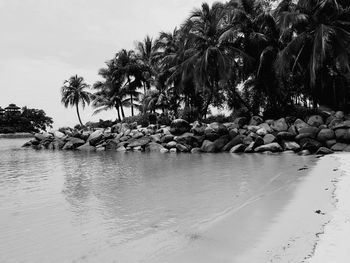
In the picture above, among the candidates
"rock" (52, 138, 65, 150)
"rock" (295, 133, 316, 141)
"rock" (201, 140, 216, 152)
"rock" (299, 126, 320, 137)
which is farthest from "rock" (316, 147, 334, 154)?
"rock" (52, 138, 65, 150)

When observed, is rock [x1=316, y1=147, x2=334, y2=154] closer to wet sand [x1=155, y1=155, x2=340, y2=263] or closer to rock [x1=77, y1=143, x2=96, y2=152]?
wet sand [x1=155, y1=155, x2=340, y2=263]

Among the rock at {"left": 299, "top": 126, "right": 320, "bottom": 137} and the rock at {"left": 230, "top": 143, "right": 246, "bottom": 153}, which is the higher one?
the rock at {"left": 299, "top": 126, "right": 320, "bottom": 137}

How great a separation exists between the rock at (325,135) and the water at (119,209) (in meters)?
5.83

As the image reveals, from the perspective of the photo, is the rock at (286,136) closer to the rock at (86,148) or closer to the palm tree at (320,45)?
the palm tree at (320,45)

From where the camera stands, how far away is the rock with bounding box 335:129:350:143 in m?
17.2

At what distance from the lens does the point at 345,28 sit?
68.6 ft

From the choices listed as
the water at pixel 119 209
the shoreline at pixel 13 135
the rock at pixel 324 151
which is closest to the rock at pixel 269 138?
the rock at pixel 324 151

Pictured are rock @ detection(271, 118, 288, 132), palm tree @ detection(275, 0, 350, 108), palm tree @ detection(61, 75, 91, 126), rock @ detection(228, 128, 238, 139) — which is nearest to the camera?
palm tree @ detection(275, 0, 350, 108)

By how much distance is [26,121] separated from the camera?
74312mm

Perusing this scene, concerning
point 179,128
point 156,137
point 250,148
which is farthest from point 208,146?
point 156,137

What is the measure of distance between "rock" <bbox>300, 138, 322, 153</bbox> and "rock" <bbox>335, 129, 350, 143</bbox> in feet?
3.77

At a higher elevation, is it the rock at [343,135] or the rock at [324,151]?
the rock at [343,135]

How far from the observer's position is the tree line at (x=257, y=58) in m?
20.5

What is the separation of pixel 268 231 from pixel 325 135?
558 inches
